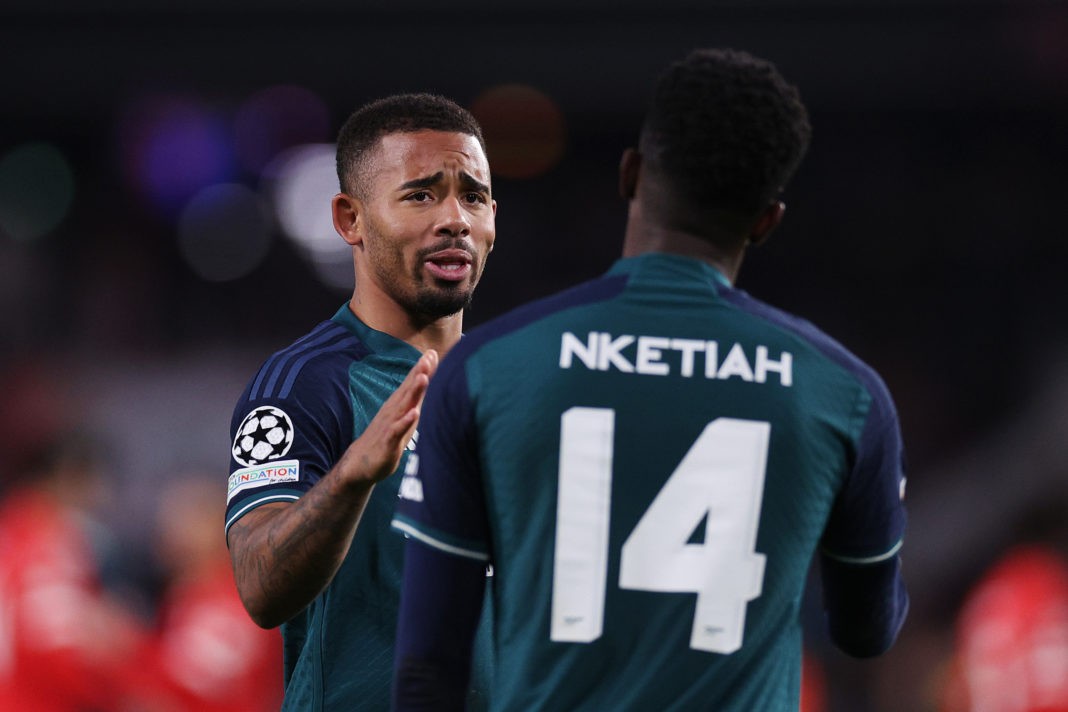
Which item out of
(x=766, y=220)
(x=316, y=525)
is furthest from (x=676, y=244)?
(x=316, y=525)

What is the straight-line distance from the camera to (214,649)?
26.7 ft

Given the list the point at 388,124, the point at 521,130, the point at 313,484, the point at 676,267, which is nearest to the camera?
the point at 676,267

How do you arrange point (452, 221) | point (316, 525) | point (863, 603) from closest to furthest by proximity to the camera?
point (863, 603)
point (316, 525)
point (452, 221)

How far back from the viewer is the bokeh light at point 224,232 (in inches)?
563

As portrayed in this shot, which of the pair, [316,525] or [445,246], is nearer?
[316,525]

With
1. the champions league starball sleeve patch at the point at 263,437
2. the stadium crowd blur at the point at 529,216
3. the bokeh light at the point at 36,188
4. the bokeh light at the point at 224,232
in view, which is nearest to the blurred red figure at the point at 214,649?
the stadium crowd blur at the point at 529,216

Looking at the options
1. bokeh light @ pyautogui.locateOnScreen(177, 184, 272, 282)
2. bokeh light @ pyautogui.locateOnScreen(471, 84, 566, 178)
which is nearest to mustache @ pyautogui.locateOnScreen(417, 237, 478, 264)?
bokeh light @ pyautogui.locateOnScreen(471, 84, 566, 178)

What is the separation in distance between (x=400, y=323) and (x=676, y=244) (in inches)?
45.8

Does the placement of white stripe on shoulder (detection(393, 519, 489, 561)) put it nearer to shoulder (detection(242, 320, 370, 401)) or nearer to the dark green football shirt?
the dark green football shirt

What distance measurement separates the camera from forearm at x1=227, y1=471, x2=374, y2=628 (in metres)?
2.67

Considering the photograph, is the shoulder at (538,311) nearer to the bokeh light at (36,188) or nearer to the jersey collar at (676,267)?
the jersey collar at (676,267)

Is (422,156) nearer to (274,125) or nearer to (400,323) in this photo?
(400,323)

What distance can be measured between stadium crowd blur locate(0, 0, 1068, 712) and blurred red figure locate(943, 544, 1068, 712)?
1.26m

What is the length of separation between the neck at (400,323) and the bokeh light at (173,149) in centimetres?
1172
